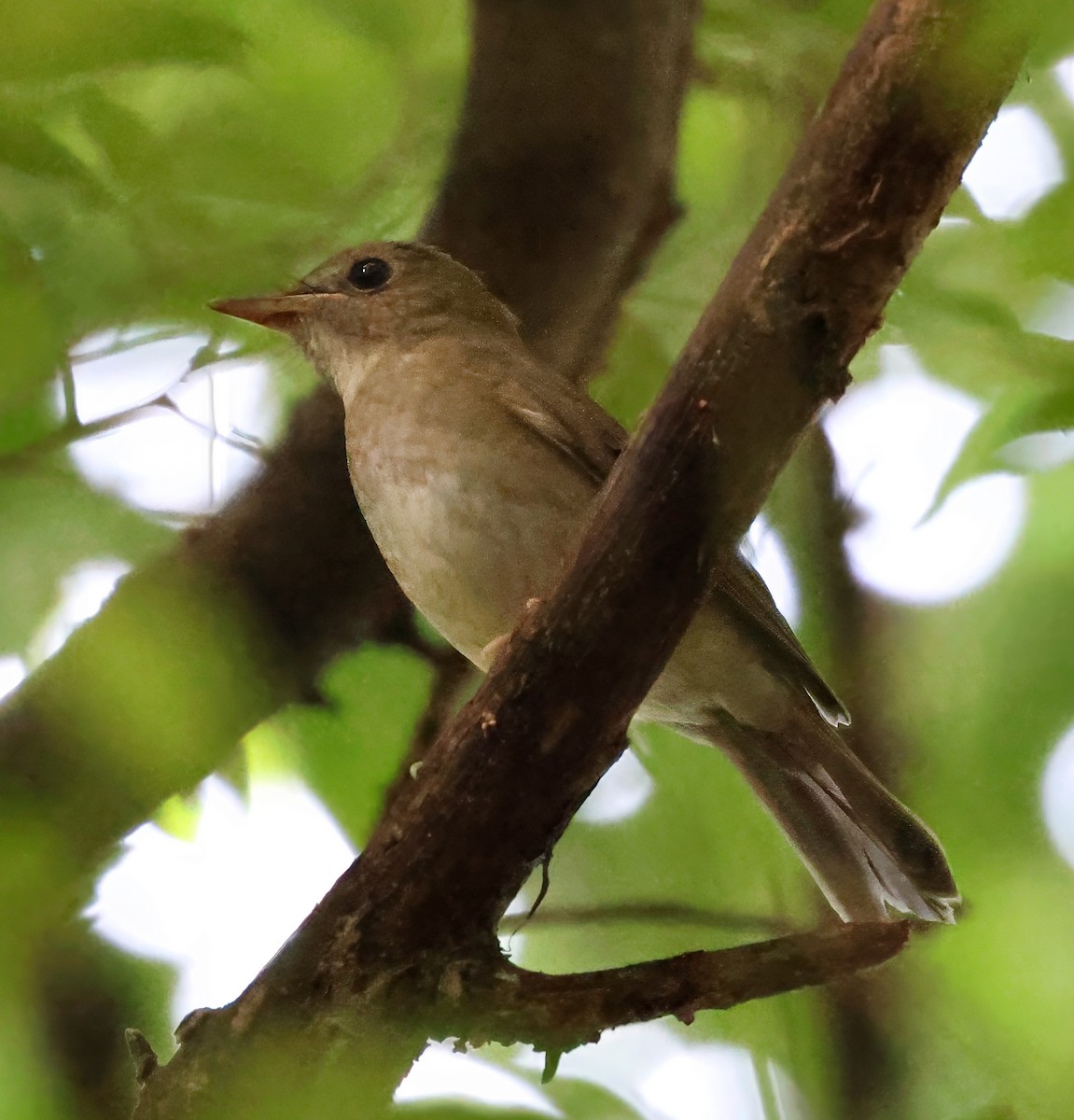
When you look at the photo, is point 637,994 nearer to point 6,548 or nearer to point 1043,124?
point 6,548

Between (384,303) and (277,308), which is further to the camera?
(384,303)

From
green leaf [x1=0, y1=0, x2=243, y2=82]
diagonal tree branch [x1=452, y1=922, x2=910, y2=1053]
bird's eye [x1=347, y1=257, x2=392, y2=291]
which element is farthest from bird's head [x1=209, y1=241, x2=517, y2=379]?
diagonal tree branch [x1=452, y1=922, x2=910, y2=1053]

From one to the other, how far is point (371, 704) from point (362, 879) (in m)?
0.76

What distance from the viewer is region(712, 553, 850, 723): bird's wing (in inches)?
95.0

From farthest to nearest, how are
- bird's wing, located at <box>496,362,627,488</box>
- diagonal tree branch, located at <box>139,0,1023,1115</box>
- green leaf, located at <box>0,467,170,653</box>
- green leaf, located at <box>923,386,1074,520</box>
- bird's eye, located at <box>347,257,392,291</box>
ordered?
bird's eye, located at <box>347,257,392,291</box> < bird's wing, located at <box>496,362,627,488</box> < green leaf, located at <box>0,467,170,653</box> < green leaf, located at <box>923,386,1074,520</box> < diagonal tree branch, located at <box>139,0,1023,1115</box>

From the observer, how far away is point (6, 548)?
6.19 feet

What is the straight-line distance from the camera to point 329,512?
9.08 ft

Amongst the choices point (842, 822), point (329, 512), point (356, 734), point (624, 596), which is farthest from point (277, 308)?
point (842, 822)

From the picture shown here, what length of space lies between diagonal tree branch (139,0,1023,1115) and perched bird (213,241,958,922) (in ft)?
2.11

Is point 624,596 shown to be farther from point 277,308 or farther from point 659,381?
point 277,308

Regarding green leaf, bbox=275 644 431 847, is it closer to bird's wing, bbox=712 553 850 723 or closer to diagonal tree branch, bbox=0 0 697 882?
diagonal tree branch, bbox=0 0 697 882

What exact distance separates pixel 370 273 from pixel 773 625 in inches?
49.6

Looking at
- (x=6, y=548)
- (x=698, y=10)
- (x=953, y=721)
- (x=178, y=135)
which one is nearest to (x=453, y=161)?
(x=698, y=10)

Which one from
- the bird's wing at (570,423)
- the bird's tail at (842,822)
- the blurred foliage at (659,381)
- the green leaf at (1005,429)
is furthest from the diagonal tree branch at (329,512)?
the green leaf at (1005,429)
